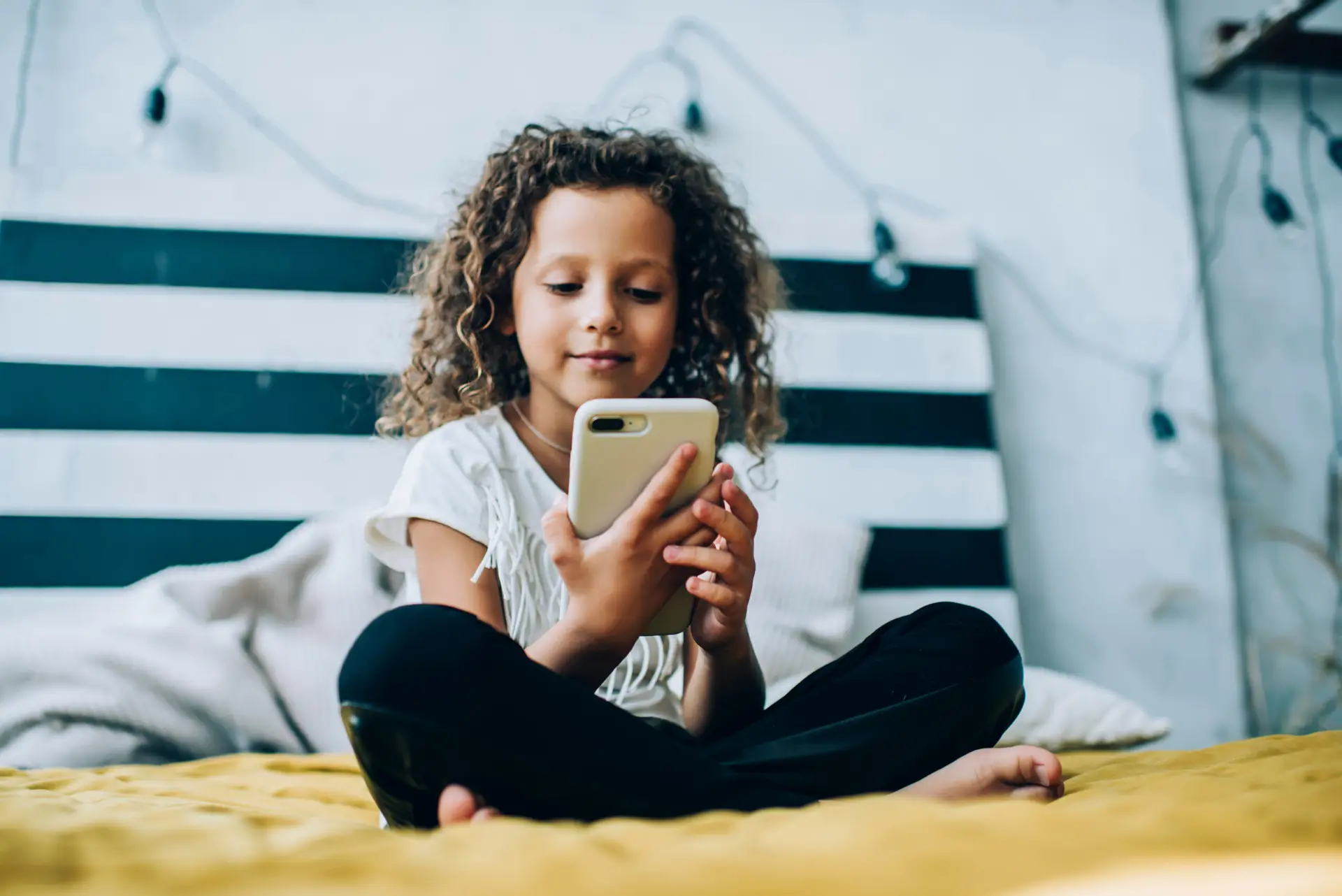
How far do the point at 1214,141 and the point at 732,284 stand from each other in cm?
129

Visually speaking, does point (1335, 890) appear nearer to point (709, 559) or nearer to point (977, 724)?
point (977, 724)

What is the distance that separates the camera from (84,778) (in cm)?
81

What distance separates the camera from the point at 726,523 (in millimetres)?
734

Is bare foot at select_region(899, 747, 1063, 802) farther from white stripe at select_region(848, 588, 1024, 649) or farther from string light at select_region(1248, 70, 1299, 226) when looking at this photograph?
string light at select_region(1248, 70, 1299, 226)

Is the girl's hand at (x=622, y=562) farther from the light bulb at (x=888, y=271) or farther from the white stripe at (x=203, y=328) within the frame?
the light bulb at (x=888, y=271)

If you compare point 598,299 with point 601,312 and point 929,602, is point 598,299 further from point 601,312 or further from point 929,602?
point 929,602

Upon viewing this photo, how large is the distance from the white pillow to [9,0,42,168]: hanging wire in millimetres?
1691

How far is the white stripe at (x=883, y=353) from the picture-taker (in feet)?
5.08

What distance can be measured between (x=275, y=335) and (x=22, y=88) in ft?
1.98

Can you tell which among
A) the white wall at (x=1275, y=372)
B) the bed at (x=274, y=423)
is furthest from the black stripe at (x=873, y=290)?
the white wall at (x=1275, y=372)

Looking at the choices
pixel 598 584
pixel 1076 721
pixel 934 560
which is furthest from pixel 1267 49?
pixel 598 584

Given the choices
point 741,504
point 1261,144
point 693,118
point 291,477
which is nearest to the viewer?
point 741,504

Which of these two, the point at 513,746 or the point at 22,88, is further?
the point at 22,88

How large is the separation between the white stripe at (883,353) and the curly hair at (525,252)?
1.07 feet
